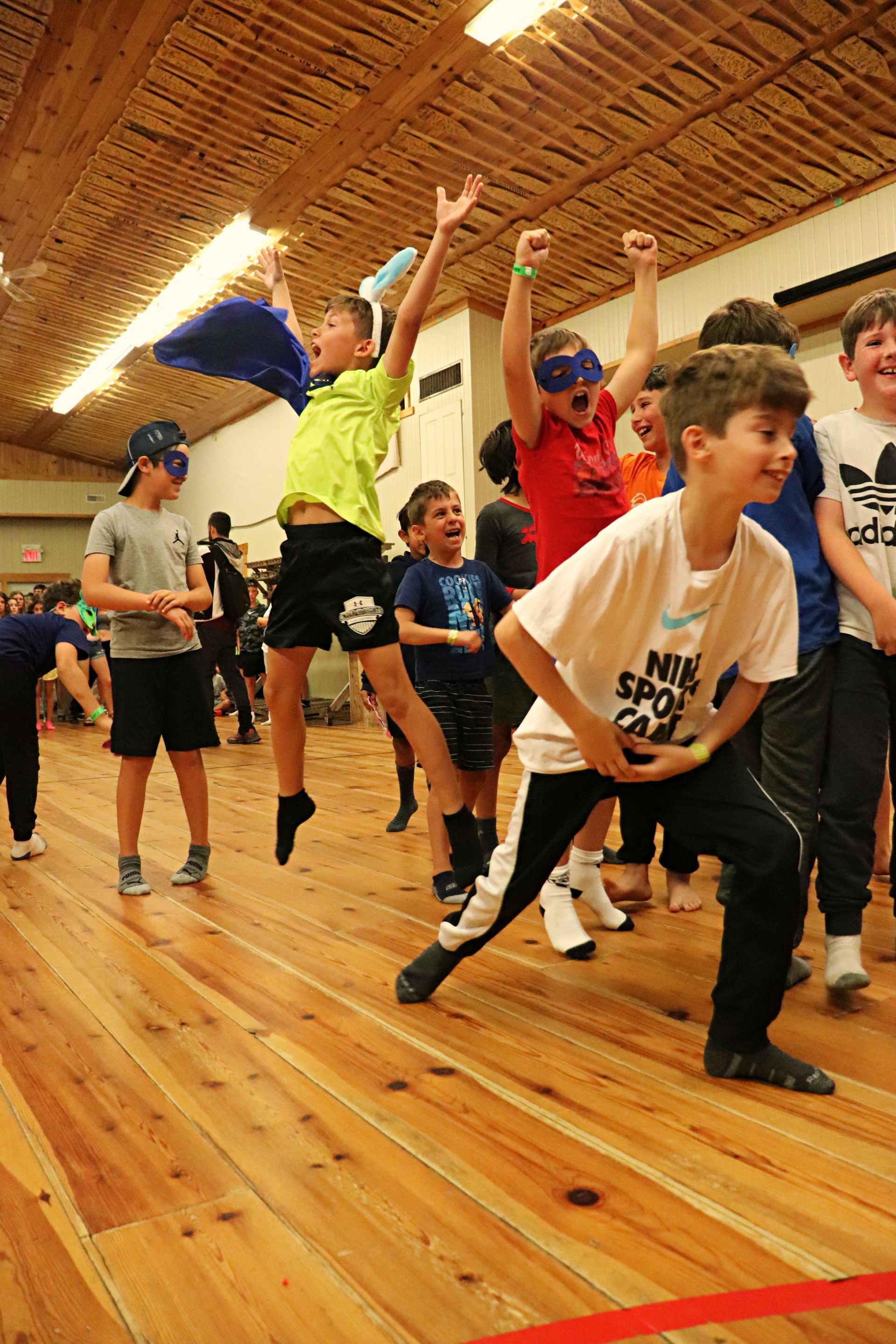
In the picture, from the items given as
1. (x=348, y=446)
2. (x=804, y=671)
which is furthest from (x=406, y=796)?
(x=804, y=671)

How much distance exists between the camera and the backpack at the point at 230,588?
680 centimetres

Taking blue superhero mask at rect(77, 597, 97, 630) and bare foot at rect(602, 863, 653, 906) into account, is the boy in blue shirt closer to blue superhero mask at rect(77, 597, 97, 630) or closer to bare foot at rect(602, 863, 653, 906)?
bare foot at rect(602, 863, 653, 906)

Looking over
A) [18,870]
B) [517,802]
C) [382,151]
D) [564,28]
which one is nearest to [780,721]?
[517,802]

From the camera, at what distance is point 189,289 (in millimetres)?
9203

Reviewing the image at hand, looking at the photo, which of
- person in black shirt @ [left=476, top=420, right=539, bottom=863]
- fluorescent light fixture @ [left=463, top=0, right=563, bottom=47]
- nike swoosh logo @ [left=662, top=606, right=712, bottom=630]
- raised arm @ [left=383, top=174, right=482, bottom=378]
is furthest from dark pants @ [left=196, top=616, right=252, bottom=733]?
nike swoosh logo @ [left=662, top=606, right=712, bottom=630]

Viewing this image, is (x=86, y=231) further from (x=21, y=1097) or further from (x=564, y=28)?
(x=21, y=1097)

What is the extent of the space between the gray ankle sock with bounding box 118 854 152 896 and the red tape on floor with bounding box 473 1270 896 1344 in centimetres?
205

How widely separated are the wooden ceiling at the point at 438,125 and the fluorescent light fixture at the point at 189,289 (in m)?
0.18

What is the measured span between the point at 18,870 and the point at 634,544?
8.39 ft

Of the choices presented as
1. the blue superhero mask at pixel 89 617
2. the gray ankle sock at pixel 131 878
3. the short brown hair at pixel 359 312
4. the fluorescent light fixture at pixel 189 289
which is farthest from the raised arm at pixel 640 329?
the blue superhero mask at pixel 89 617

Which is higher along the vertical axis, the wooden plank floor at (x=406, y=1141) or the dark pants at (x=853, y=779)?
the dark pants at (x=853, y=779)

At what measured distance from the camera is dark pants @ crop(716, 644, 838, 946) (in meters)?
1.78

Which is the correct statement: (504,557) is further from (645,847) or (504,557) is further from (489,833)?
(645,847)

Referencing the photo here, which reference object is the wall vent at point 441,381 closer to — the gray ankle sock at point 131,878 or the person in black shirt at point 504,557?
the person in black shirt at point 504,557
